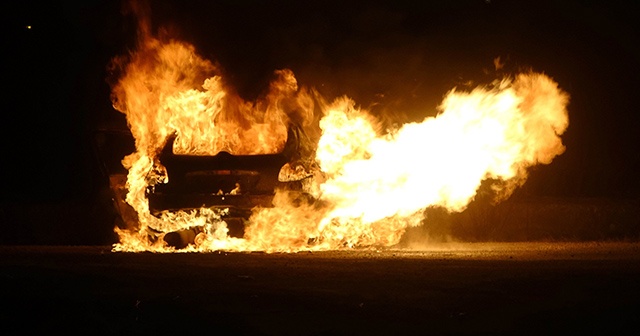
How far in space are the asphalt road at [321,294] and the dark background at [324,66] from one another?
6.09 m

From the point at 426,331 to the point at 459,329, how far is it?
0.30 metres

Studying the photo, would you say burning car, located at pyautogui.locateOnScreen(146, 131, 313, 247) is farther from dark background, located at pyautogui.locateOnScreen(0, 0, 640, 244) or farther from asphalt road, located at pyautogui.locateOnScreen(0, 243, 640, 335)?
dark background, located at pyautogui.locateOnScreen(0, 0, 640, 244)

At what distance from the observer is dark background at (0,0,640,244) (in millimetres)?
18766

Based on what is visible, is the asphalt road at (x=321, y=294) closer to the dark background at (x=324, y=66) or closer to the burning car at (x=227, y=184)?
the burning car at (x=227, y=184)

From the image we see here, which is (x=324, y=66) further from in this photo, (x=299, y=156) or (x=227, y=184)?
(x=227, y=184)

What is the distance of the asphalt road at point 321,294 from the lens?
7707 millimetres

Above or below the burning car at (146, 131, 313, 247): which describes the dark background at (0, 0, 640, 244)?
above

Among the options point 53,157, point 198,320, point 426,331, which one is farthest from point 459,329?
point 53,157

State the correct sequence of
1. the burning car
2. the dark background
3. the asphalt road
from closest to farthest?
the asphalt road, the burning car, the dark background

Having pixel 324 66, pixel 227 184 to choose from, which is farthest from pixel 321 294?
pixel 324 66

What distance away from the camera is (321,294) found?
30.4 ft

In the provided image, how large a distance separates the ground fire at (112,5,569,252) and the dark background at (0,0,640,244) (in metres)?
1.88

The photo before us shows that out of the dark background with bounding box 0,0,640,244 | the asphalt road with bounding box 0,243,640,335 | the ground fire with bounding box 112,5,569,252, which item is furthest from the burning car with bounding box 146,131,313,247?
the dark background with bounding box 0,0,640,244

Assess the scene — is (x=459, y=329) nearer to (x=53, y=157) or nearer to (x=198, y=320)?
(x=198, y=320)
